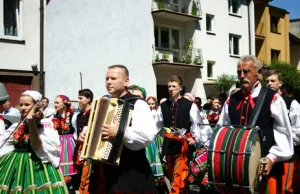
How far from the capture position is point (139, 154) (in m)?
4.29

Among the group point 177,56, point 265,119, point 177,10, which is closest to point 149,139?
point 265,119

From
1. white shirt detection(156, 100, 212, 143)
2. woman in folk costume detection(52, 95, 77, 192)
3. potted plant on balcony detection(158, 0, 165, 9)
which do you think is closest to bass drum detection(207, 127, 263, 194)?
white shirt detection(156, 100, 212, 143)

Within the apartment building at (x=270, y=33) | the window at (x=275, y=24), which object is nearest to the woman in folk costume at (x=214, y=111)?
the apartment building at (x=270, y=33)

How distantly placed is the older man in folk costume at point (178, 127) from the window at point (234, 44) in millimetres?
21581

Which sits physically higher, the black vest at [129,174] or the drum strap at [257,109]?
the drum strap at [257,109]

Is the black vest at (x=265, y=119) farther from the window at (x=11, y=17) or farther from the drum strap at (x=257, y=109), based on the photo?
the window at (x=11, y=17)

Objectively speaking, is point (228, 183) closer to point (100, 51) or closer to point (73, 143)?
→ point (73, 143)

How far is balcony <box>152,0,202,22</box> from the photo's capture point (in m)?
23.1

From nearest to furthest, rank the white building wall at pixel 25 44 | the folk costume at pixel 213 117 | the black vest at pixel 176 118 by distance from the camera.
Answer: the black vest at pixel 176 118 → the folk costume at pixel 213 117 → the white building wall at pixel 25 44

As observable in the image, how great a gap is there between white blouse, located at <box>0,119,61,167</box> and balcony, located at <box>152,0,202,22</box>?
60.1ft

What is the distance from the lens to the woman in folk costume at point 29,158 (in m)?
5.04

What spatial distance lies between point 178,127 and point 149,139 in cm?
300

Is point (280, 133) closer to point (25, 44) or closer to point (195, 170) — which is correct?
point (195, 170)

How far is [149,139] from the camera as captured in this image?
410cm
